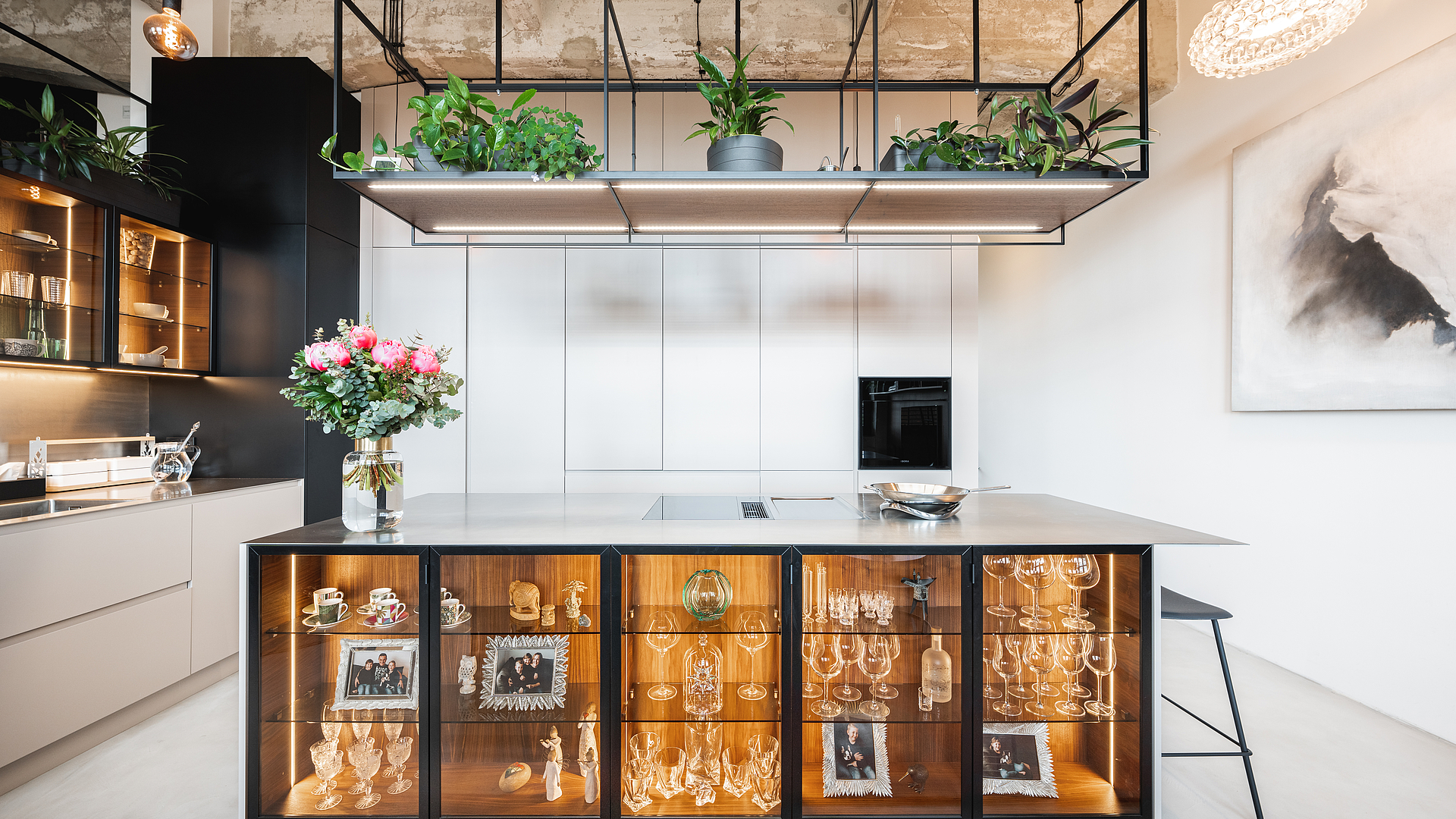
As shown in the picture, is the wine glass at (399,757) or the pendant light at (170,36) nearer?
the wine glass at (399,757)

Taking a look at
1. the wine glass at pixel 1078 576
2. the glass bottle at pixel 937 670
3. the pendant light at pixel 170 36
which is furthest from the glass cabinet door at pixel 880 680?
the pendant light at pixel 170 36

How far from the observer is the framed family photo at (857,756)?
1.81 meters

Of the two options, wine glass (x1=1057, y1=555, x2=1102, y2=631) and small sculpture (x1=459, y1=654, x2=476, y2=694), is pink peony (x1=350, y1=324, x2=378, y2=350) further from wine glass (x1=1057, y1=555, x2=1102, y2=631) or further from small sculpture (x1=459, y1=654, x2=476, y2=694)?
wine glass (x1=1057, y1=555, x2=1102, y2=631)

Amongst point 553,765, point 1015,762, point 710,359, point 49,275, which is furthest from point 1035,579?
point 49,275

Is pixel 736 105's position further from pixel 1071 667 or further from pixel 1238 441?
pixel 1238 441

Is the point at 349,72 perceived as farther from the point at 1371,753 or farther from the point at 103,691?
the point at 1371,753

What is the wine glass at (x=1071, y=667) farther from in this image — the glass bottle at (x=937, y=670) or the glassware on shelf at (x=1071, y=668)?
the glass bottle at (x=937, y=670)

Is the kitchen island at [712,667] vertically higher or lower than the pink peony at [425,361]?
lower

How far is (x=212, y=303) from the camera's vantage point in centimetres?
336

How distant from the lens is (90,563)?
→ 7.47 ft

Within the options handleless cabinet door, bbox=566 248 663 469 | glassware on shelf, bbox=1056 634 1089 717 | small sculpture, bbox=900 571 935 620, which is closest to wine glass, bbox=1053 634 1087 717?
glassware on shelf, bbox=1056 634 1089 717

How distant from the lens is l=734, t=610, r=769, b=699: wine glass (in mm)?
1812

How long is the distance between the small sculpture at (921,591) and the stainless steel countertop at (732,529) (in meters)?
0.14

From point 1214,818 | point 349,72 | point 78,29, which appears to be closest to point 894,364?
point 1214,818
